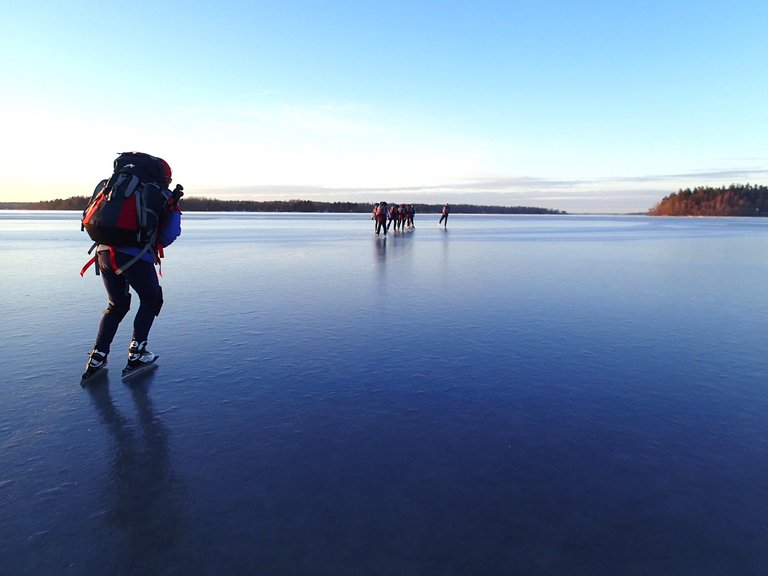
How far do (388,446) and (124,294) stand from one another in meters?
3.08

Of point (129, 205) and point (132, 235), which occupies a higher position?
point (129, 205)

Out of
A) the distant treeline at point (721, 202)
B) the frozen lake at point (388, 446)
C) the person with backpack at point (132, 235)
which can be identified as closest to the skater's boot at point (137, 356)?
the person with backpack at point (132, 235)

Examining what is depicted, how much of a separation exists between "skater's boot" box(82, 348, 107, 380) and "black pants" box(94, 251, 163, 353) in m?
0.05

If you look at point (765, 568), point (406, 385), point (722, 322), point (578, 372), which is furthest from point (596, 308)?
point (765, 568)

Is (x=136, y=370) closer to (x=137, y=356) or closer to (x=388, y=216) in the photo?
(x=137, y=356)

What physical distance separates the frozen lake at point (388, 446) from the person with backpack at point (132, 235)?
1.38ft

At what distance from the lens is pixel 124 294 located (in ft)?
14.1

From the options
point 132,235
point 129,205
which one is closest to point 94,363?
point 132,235

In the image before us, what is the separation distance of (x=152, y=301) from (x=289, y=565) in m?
3.38

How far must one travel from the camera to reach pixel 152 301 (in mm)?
4477

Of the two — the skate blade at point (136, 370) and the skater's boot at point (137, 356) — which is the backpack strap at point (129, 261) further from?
the skate blade at point (136, 370)

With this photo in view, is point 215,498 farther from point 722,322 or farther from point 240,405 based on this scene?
point 722,322

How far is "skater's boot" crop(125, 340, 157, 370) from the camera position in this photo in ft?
13.9

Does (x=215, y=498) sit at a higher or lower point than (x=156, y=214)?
lower
